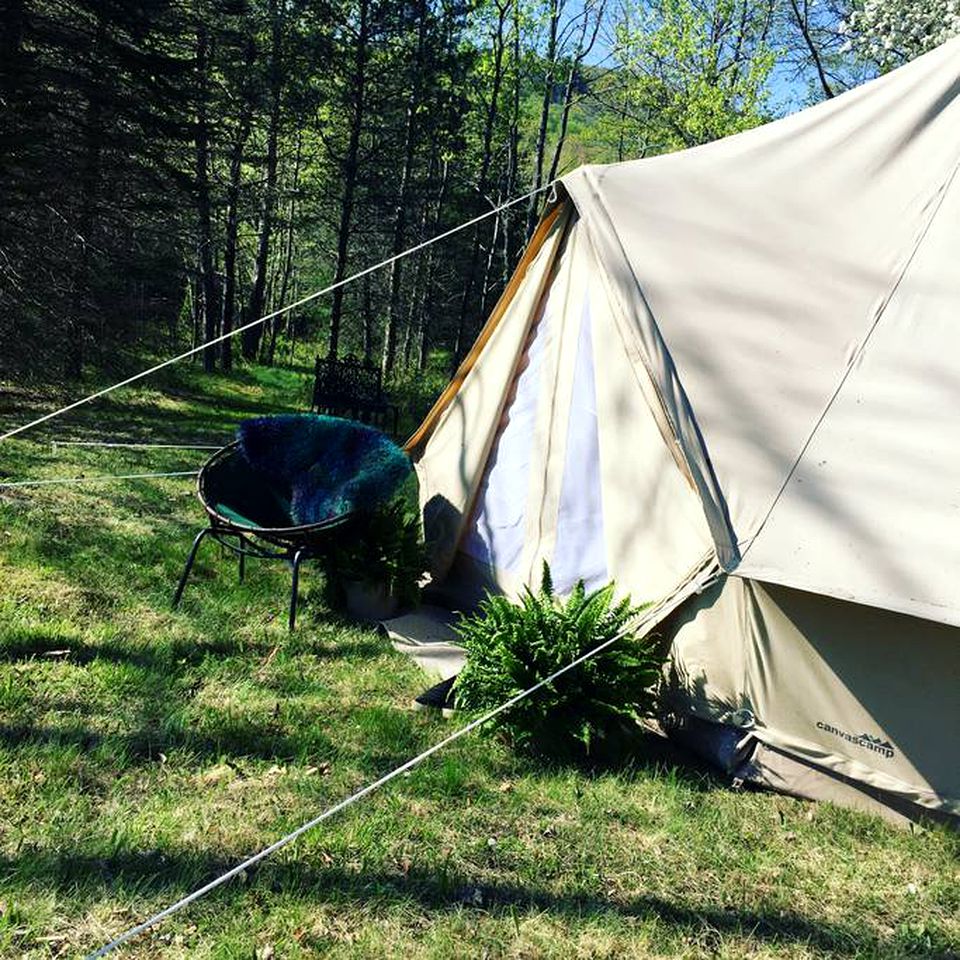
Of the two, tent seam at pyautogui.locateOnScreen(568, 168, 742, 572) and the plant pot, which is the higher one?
tent seam at pyautogui.locateOnScreen(568, 168, 742, 572)

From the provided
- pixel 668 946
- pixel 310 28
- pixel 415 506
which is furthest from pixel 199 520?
pixel 310 28

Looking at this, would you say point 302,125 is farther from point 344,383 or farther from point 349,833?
point 349,833

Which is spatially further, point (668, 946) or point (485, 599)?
point (485, 599)

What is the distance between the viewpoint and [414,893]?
273 centimetres

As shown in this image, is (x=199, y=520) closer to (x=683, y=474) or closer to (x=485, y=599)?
(x=485, y=599)

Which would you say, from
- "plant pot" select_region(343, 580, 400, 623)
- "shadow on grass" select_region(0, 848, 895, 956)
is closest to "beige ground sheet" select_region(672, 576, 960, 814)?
"shadow on grass" select_region(0, 848, 895, 956)

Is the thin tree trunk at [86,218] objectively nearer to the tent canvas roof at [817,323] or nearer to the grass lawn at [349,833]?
the grass lawn at [349,833]

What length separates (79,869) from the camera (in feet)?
8.75

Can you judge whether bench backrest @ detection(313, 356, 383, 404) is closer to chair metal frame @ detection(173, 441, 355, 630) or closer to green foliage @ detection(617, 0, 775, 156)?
chair metal frame @ detection(173, 441, 355, 630)

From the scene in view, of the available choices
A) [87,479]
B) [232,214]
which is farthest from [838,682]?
[232,214]

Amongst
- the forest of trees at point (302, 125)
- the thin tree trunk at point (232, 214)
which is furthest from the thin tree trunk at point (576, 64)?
the thin tree trunk at point (232, 214)

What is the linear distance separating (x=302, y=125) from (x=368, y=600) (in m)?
16.0

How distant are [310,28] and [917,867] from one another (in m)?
17.0

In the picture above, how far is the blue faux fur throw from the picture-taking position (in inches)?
206
